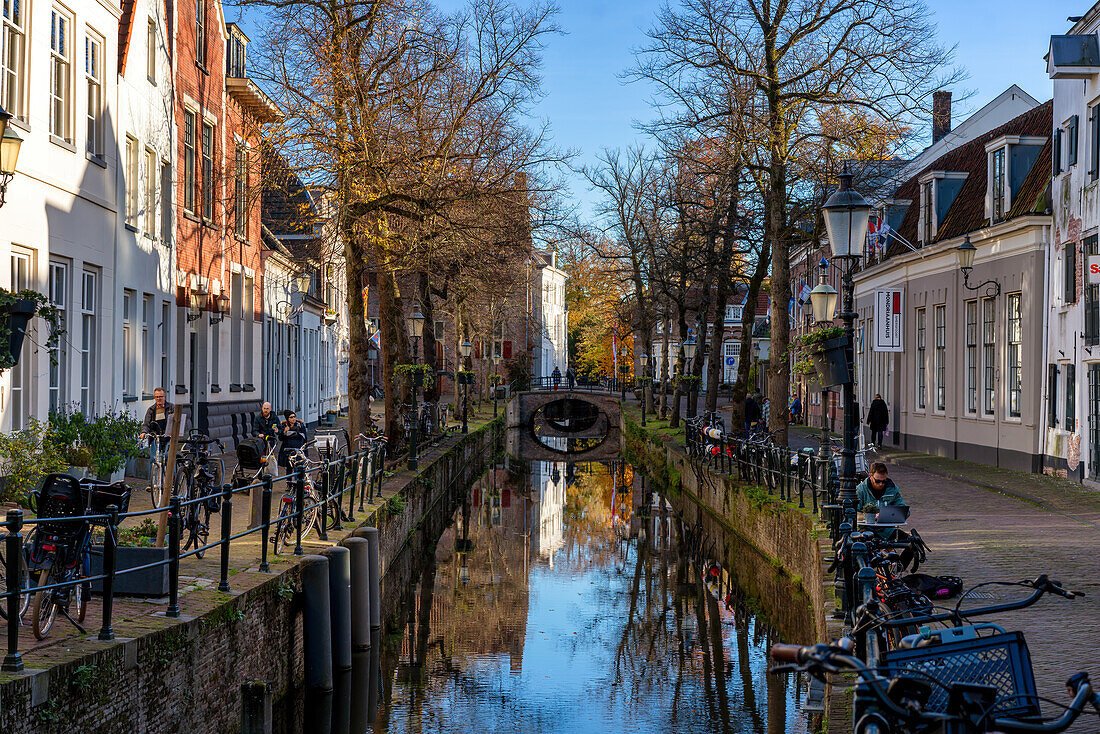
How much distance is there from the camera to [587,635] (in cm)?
1509

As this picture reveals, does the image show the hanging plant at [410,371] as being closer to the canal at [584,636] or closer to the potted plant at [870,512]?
the canal at [584,636]

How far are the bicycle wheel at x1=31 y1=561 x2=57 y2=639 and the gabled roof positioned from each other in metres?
21.4

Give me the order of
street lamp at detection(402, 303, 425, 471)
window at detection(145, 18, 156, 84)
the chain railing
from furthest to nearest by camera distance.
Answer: street lamp at detection(402, 303, 425, 471), window at detection(145, 18, 156, 84), the chain railing

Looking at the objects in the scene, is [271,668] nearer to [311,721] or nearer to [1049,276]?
[311,721]

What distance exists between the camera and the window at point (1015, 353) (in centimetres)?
2484

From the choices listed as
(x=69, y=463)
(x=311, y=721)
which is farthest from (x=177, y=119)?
(x=311, y=721)

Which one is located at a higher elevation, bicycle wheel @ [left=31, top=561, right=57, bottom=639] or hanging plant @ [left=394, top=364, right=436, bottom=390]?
hanging plant @ [left=394, top=364, right=436, bottom=390]

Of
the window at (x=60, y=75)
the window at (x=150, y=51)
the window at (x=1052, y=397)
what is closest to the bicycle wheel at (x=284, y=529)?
the window at (x=60, y=75)

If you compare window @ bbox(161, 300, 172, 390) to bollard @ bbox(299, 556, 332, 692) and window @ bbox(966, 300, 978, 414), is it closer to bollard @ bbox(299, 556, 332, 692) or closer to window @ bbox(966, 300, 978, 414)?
bollard @ bbox(299, 556, 332, 692)

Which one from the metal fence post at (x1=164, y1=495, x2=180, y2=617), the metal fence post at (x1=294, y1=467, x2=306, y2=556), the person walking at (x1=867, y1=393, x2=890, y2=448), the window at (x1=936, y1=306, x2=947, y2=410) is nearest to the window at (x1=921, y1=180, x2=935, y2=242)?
the window at (x1=936, y1=306, x2=947, y2=410)

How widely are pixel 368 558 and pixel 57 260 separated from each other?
6.24 meters

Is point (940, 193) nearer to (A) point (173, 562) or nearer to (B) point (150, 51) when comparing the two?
(B) point (150, 51)

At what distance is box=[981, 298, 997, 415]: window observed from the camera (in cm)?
2658

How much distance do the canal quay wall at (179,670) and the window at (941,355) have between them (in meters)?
20.5
